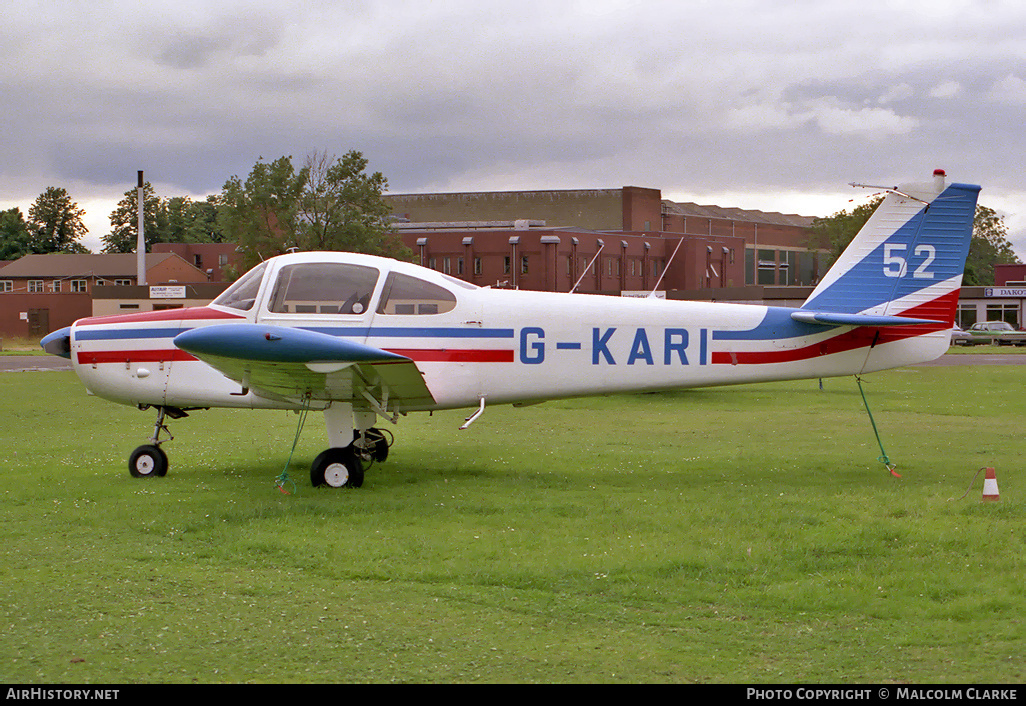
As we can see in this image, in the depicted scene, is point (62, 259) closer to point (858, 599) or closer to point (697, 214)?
point (697, 214)

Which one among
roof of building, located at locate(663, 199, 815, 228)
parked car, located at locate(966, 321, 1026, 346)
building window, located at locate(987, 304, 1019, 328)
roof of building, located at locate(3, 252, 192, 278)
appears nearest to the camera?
parked car, located at locate(966, 321, 1026, 346)

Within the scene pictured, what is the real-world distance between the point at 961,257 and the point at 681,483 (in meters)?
3.87

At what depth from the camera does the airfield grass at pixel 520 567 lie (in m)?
5.16

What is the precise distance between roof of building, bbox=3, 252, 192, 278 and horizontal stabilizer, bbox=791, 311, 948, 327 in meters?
78.0

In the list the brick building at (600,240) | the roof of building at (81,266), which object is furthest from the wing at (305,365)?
the roof of building at (81,266)

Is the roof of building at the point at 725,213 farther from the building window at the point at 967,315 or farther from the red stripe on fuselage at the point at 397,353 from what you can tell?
the red stripe on fuselage at the point at 397,353

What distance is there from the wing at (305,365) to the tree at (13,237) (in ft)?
372

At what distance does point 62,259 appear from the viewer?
283 ft

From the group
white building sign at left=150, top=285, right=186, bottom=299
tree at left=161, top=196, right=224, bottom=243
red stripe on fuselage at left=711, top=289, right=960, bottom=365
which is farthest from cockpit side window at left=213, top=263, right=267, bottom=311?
tree at left=161, top=196, right=224, bottom=243

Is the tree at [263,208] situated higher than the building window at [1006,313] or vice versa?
the tree at [263,208]

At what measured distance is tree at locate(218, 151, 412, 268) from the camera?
58094 millimetres

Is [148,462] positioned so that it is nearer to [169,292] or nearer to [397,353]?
[397,353]

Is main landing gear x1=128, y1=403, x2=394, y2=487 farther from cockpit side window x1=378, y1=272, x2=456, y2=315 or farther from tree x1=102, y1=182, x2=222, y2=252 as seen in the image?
tree x1=102, y1=182, x2=222, y2=252
